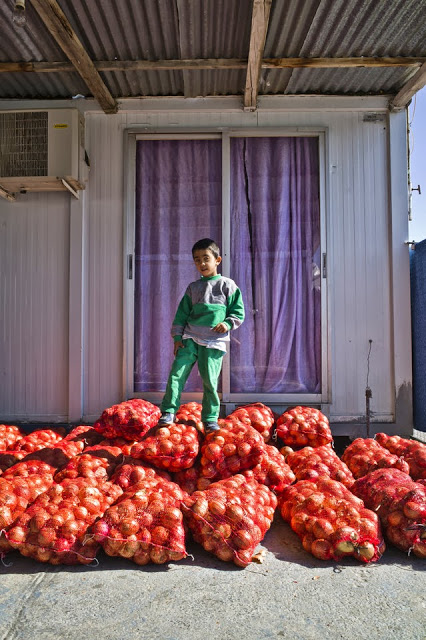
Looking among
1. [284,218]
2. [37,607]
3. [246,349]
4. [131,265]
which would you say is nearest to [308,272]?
[284,218]

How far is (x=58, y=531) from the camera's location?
2.38m

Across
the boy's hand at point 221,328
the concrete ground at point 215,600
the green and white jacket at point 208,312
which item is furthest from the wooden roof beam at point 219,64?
the concrete ground at point 215,600

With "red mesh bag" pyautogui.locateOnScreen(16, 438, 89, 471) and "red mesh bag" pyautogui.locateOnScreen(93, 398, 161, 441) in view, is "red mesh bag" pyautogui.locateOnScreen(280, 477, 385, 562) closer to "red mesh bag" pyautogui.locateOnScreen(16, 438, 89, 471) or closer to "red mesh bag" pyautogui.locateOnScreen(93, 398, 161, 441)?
"red mesh bag" pyautogui.locateOnScreen(93, 398, 161, 441)

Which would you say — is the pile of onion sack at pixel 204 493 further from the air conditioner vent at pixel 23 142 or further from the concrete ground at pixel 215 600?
the air conditioner vent at pixel 23 142

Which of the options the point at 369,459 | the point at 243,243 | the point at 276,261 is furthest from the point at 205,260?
the point at 369,459

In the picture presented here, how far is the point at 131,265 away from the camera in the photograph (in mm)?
5023

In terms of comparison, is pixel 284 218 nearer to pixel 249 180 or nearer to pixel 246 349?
pixel 249 180

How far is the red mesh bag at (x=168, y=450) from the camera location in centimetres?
312

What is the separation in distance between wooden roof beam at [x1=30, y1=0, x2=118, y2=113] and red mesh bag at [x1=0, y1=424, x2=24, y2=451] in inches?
145

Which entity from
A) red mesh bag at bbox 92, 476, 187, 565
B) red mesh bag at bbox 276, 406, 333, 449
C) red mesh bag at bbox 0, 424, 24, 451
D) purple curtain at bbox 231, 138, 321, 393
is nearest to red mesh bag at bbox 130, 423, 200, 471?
red mesh bag at bbox 92, 476, 187, 565

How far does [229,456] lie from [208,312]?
1.27 m

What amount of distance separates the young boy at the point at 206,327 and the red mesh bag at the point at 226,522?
1022 mm

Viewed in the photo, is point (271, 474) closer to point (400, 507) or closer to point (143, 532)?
point (400, 507)

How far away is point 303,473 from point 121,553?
4.99 ft
